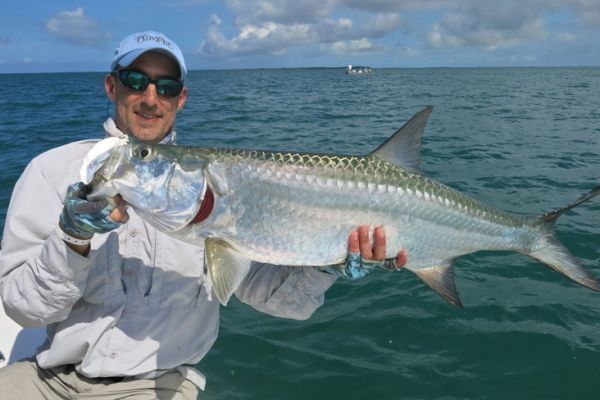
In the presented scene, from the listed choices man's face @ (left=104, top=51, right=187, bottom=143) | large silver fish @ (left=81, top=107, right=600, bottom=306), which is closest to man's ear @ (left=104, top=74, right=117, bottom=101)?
man's face @ (left=104, top=51, right=187, bottom=143)

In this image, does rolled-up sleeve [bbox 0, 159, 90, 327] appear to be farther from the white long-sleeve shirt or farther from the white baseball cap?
the white baseball cap

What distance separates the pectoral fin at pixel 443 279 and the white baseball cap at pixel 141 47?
219cm

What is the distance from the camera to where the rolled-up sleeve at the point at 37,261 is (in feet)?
8.40

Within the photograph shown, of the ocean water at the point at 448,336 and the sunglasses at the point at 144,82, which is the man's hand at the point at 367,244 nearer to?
the sunglasses at the point at 144,82

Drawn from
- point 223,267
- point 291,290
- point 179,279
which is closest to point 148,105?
point 179,279

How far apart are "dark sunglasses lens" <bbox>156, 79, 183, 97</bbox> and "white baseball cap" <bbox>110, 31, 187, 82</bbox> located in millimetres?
154

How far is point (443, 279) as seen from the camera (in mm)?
3465

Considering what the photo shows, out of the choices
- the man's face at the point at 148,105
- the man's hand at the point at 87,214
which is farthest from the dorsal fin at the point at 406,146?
the man's hand at the point at 87,214

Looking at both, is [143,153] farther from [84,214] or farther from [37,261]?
[37,261]

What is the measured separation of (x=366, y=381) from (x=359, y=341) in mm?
703

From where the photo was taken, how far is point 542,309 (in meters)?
6.02

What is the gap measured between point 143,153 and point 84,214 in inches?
16.6

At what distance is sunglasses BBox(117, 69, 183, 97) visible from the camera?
337cm

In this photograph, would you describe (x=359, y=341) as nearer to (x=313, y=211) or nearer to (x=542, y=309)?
(x=542, y=309)
